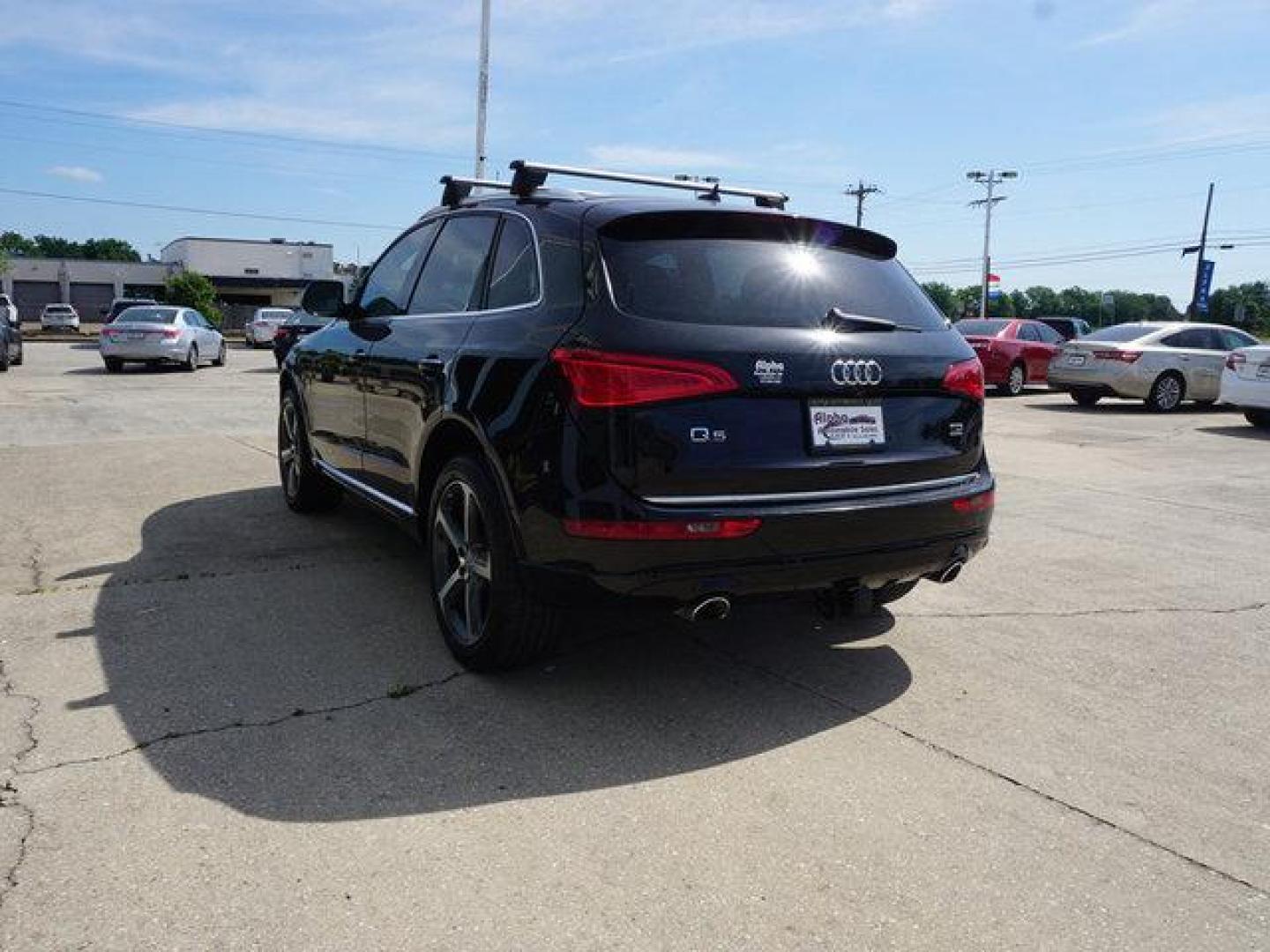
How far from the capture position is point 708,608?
10.6 ft

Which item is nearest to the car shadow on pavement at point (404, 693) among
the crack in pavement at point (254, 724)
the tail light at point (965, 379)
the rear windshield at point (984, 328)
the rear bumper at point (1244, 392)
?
the crack in pavement at point (254, 724)

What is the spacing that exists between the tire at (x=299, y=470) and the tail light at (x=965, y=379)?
3.95 meters

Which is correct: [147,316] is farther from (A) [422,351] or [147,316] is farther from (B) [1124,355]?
(A) [422,351]

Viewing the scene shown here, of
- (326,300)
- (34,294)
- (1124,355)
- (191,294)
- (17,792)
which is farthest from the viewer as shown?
(34,294)

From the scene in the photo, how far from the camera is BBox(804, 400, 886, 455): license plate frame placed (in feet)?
10.9

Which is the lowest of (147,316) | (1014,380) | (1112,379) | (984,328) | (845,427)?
(845,427)

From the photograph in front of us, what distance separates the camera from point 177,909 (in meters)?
2.33

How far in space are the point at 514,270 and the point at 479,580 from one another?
121 cm

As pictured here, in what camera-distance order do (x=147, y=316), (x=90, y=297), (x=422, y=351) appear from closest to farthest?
(x=422, y=351), (x=147, y=316), (x=90, y=297)

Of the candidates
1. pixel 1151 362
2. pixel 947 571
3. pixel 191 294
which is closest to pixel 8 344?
pixel 1151 362

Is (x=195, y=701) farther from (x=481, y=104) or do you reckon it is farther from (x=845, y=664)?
(x=481, y=104)

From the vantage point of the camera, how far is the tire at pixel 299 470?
632 centimetres

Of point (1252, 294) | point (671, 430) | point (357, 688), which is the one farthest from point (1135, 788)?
point (1252, 294)

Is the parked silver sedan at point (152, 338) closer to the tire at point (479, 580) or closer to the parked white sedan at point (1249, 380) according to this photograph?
the tire at point (479, 580)
